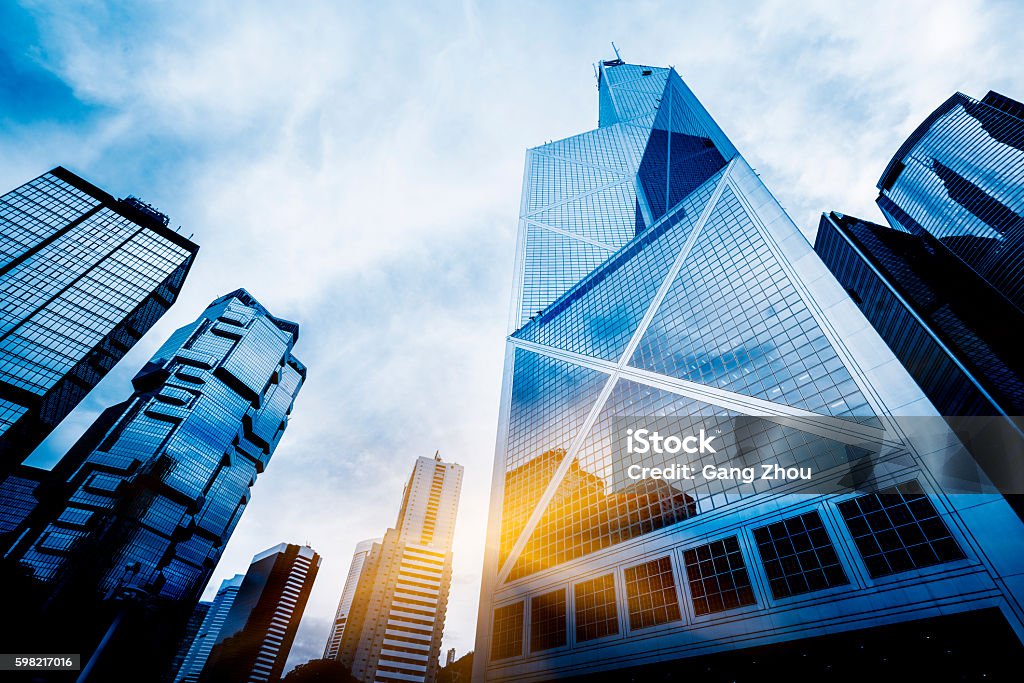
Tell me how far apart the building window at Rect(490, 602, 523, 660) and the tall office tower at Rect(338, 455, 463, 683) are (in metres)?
99.5

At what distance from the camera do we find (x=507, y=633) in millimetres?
35938

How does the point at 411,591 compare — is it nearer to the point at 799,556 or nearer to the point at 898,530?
the point at 799,556

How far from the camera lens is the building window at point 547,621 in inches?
1267

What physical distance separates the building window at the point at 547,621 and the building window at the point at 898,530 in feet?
62.7

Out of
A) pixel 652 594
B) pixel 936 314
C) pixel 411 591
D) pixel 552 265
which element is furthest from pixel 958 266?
pixel 411 591

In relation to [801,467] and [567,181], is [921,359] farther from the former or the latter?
[567,181]

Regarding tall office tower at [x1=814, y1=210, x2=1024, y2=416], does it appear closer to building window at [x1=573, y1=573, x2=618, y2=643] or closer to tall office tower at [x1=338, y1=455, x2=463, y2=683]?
building window at [x1=573, y1=573, x2=618, y2=643]

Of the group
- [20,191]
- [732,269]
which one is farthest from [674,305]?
[20,191]

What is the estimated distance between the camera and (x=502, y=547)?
41.9 meters

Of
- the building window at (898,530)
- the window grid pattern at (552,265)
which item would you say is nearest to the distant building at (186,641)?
the window grid pattern at (552,265)

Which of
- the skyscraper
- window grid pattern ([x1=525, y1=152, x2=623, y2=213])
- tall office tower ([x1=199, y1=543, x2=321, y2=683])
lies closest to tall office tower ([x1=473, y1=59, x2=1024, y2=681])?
the skyscraper

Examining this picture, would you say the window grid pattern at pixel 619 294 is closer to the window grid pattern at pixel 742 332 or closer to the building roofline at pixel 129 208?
the window grid pattern at pixel 742 332

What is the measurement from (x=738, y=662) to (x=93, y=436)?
163500 mm

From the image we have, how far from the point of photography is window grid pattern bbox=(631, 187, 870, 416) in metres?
28.7
